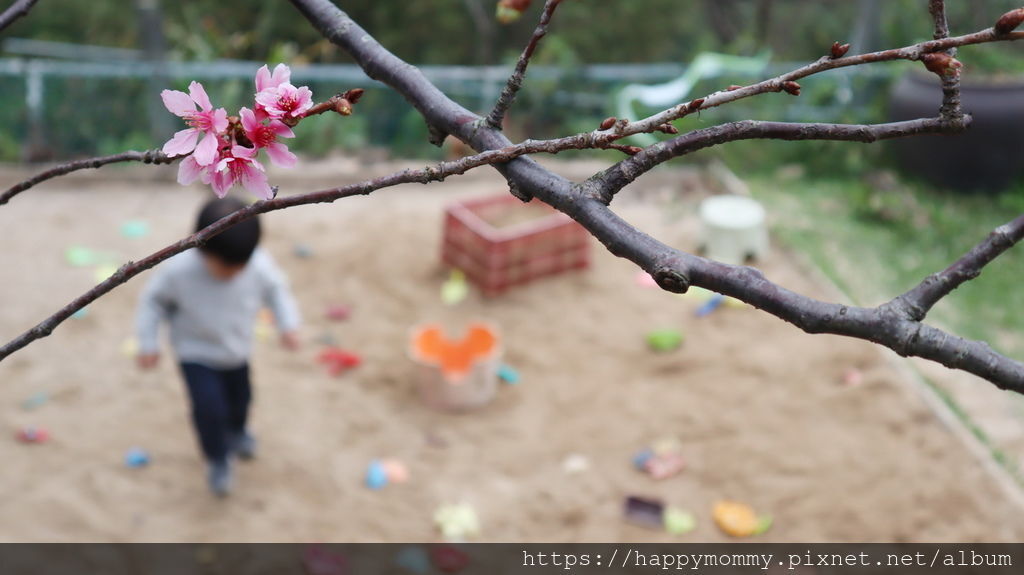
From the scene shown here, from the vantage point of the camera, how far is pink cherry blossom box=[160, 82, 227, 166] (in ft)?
3.32

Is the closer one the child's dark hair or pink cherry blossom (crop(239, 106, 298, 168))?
pink cherry blossom (crop(239, 106, 298, 168))

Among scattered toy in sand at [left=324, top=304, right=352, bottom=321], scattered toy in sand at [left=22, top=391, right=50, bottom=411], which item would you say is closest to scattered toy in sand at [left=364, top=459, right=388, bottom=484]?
scattered toy in sand at [left=324, top=304, right=352, bottom=321]

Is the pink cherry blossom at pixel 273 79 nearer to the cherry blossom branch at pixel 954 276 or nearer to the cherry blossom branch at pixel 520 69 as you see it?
the cherry blossom branch at pixel 520 69

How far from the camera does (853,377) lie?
15.1 feet

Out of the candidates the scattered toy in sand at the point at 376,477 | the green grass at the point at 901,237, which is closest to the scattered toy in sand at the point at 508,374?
the scattered toy in sand at the point at 376,477

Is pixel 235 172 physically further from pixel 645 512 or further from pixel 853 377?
pixel 853 377

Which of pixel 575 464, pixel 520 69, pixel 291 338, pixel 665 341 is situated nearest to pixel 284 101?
pixel 520 69

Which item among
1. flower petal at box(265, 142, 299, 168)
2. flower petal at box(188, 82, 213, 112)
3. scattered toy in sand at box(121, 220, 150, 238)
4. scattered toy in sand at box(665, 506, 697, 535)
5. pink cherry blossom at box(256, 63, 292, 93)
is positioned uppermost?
pink cherry blossom at box(256, 63, 292, 93)

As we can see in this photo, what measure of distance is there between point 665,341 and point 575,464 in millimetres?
1081

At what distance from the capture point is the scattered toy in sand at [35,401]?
4211 mm

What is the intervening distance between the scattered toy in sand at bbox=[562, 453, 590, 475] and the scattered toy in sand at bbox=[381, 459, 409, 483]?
2.22ft

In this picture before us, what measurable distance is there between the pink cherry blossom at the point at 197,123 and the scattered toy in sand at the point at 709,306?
14.5 feet
